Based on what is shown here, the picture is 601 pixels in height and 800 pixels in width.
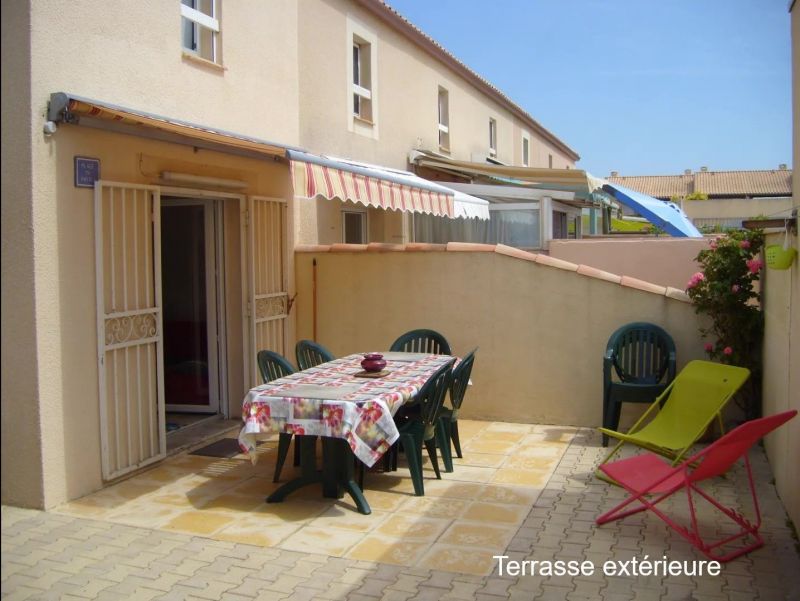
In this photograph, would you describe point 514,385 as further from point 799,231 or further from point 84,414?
point 84,414

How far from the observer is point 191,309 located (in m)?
10.5

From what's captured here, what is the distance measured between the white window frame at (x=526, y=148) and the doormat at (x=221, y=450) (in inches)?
783

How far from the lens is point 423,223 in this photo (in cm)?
1600

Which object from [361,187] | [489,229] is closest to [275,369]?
[361,187]

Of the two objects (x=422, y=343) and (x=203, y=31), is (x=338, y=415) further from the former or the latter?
(x=203, y=31)

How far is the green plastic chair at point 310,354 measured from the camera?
8838 millimetres

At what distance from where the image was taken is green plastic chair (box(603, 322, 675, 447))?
8758 mm

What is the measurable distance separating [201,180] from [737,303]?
21.0 feet

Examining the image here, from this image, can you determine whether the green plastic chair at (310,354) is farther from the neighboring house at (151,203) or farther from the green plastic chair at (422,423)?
the green plastic chair at (422,423)

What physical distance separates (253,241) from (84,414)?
11.6 ft

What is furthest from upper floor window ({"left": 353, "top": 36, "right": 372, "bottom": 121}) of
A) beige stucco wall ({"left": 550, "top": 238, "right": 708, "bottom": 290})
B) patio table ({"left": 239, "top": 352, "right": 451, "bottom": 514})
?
patio table ({"left": 239, "top": 352, "right": 451, "bottom": 514})

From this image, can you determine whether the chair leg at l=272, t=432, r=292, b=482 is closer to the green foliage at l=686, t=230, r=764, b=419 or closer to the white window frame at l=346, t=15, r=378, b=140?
the green foliage at l=686, t=230, r=764, b=419

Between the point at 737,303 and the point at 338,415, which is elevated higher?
the point at 737,303

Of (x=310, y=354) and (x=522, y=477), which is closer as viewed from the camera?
(x=522, y=477)
